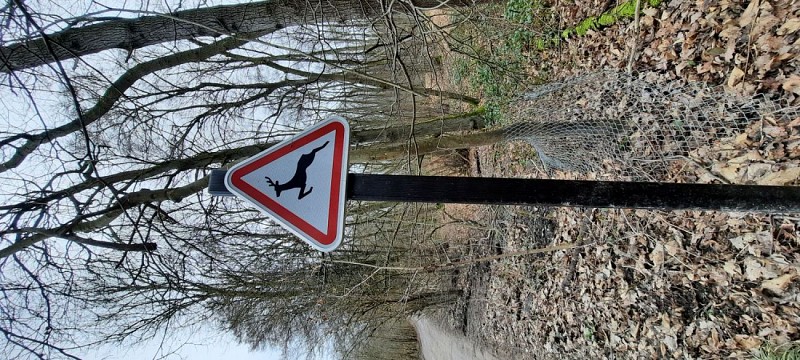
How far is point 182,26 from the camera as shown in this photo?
15.8 feet

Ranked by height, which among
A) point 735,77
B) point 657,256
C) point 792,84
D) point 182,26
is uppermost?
point 182,26

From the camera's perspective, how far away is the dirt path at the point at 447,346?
8.82 meters

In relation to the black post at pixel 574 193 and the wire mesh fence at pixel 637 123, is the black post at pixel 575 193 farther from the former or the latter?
the wire mesh fence at pixel 637 123

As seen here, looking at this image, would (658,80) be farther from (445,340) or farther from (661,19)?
(445,340)

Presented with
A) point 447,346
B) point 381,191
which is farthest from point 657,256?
point 447,346

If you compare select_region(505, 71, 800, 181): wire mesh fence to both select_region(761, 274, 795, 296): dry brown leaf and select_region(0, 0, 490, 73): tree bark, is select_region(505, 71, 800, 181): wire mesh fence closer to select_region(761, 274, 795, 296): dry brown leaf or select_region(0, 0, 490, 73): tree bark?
select_region(761, 274, 795, 296): dry brown leaf

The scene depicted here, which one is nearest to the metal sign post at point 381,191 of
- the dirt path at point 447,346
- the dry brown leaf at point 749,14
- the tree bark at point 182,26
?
the dry brown leaf at point 749,14

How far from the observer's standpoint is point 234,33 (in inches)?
194

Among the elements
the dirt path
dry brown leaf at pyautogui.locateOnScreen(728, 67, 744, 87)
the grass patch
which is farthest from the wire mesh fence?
the dirt path

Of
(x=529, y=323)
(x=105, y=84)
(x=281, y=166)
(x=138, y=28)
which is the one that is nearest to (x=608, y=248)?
(x=529, y=323)

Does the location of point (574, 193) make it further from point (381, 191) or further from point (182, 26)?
point (182, 26)

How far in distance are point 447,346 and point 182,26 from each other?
954cm

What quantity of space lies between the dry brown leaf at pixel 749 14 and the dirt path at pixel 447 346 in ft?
18.8

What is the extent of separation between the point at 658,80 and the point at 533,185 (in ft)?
10.0
